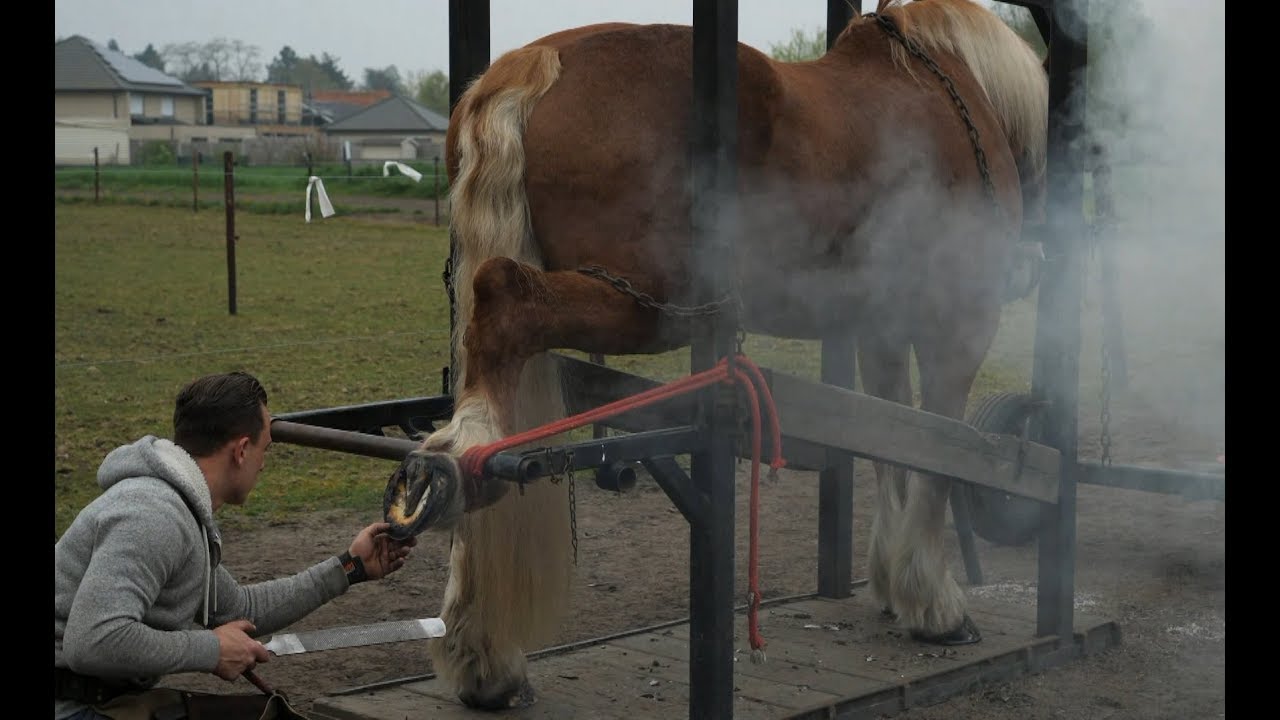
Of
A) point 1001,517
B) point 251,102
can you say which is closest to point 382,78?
point 251,102

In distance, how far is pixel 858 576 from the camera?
19.2 feet

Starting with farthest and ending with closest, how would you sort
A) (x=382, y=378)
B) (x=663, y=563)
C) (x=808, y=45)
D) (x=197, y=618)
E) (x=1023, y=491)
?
1. (x=808, y=45)
2. (x=382, y=378)
3. (x=663, y=563)
4. (x=1023, y=491)
5. (x=197, y=618)

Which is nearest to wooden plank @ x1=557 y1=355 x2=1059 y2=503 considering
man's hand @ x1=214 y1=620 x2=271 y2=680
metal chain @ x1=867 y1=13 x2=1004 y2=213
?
metal chain @ x1=867 y1=13 x2=1004 y2=213

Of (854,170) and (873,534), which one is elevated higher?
(854,170)

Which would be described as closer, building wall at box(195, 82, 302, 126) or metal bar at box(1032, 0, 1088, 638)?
metal bar at box(1032, 0, 1088, 638)

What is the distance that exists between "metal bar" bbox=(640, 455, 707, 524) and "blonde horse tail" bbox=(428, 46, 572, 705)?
0.41 m

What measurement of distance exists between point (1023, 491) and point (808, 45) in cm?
2633

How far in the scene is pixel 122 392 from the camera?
938cm

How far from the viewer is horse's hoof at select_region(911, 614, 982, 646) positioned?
474 centimetres

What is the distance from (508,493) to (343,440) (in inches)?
19.9

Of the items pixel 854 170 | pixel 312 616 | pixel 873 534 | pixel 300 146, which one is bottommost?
pixel 312 616

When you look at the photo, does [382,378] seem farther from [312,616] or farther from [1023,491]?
[1023,491]

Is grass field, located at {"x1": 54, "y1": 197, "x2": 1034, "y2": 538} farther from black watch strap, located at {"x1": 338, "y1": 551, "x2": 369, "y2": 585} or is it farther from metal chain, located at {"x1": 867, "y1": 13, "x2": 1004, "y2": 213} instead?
metal chain, located at {"x1": 867, "y1": 13, "x2": 1004, "y2": 213}
